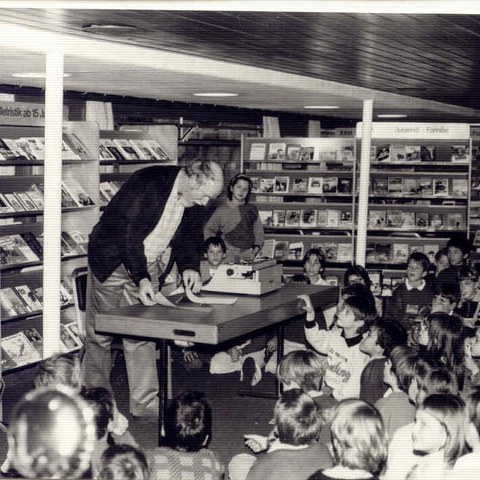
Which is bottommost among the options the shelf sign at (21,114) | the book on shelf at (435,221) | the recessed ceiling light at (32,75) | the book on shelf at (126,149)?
the book on shelf at (435,221)

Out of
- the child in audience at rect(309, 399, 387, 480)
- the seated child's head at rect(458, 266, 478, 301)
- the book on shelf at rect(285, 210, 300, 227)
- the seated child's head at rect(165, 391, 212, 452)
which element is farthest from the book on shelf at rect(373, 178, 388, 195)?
the child in audience at rect(309, 399, 387, 480)

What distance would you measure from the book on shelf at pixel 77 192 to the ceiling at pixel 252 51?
0.77m

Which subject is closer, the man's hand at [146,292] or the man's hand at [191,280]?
the man's hand at [146,292]

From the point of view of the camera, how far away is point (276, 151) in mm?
9414

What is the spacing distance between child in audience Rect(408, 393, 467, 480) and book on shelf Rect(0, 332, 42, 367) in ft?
12.3

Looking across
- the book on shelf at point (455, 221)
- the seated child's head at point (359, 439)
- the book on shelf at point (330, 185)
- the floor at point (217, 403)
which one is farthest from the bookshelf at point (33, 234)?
the book on shelf at point (455, 221)

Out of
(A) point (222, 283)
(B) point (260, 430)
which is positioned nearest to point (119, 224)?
(A) point (222, 283)

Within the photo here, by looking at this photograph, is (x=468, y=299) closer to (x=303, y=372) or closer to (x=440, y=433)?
(x=303, y=372)

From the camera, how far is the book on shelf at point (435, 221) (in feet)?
30.0

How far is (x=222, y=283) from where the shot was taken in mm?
5414

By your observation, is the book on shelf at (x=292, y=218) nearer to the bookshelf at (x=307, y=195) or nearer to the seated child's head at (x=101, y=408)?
the bookshelf at (x=307, y=195)

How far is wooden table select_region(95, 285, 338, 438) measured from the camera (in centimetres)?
431

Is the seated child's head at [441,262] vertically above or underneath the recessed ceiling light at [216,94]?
underneath

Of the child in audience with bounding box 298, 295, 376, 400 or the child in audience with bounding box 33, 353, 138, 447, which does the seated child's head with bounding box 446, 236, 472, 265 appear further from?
the child in audience with bounding box 33, 353, 138, 447
